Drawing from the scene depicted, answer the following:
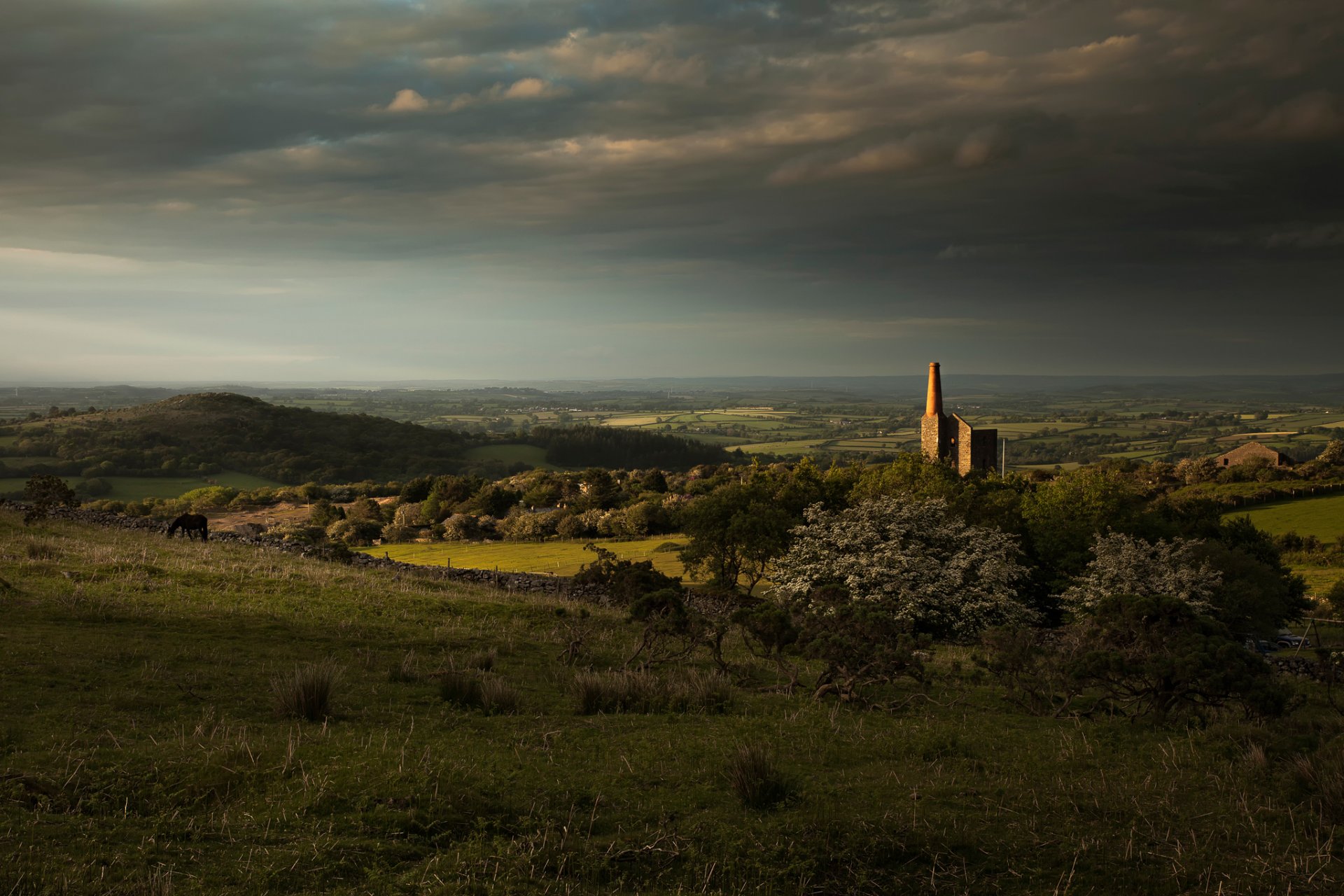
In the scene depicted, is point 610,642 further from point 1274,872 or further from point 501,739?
point 1274,872

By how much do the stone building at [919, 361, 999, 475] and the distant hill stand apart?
76.4 meters

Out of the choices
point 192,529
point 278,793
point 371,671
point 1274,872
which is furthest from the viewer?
point 192,529

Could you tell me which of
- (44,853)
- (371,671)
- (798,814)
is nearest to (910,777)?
(798,814)

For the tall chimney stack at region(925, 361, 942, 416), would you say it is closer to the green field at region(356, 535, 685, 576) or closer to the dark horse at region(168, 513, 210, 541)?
the green field at region(356, 535, 685, 576)

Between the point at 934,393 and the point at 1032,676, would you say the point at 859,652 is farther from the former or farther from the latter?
the point at 934,393

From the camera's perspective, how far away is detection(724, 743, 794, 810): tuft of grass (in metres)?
7.12

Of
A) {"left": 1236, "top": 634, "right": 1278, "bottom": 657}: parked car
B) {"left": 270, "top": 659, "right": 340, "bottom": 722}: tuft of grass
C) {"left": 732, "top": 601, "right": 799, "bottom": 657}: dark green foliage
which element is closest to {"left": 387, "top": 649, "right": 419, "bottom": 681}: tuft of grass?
{"left": 270, "top": 659, "right": 340, "bottom": 722}: tuft of grass

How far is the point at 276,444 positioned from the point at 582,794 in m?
140

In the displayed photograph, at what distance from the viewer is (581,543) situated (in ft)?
193

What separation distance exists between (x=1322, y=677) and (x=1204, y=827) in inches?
542

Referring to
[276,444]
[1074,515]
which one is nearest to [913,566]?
[1074,515]

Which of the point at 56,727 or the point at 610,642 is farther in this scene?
the point at 610,642

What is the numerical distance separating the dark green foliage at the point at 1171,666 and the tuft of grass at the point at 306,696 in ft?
34.6

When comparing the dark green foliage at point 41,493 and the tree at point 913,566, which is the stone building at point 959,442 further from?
the dark green foliage at point 41,493
